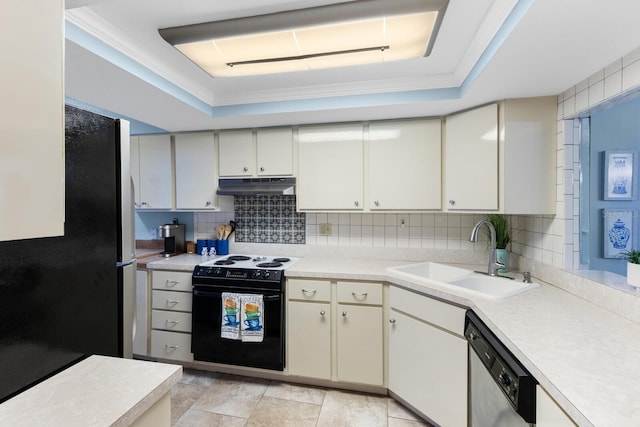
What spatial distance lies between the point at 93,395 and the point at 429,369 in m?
1.68

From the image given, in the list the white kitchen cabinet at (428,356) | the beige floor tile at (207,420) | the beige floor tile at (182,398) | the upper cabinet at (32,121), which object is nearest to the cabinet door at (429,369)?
the white kitchen cabinet at (428,356)

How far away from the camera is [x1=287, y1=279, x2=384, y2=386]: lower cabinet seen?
6.93ft

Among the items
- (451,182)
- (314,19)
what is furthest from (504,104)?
(314,19)

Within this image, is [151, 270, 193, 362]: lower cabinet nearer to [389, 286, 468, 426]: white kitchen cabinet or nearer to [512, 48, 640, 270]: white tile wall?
[389, 286, 468, 426]: white kitchen cabinet

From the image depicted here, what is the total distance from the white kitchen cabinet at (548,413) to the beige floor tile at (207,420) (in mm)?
1671

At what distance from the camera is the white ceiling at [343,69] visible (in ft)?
3.86

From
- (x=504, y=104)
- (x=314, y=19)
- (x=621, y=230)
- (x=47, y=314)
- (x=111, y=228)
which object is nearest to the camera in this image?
(x=47, y=314)

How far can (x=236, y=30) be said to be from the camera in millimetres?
1378

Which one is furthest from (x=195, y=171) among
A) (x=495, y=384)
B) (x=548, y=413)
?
(x=548, y=413)

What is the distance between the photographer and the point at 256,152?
2607mm

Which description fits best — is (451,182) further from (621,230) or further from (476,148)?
(621,230)

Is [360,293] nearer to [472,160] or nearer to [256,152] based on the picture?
[472,160]

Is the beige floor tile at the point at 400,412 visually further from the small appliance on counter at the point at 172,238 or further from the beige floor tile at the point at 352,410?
the small appliance on counter at the point at 172,238

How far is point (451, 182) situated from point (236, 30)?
1.69 m
